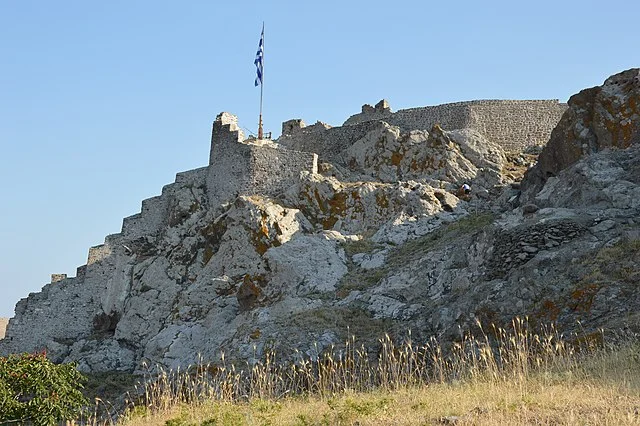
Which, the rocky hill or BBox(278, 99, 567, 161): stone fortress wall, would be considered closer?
the rocky hill

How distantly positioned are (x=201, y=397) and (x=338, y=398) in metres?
2.66

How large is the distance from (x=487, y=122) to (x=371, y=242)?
1128 cm

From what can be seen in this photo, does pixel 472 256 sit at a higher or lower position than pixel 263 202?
lower

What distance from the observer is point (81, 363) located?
939 inches

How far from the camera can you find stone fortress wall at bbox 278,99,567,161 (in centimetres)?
2983

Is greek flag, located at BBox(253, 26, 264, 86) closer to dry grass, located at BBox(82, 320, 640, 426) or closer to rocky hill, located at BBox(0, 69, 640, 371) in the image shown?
rocky hill, located at BBox(0, 69, 640, 371)

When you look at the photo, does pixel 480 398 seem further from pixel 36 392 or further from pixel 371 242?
pixel 371 242

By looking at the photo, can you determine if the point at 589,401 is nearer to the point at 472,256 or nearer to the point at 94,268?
the point at 472,256

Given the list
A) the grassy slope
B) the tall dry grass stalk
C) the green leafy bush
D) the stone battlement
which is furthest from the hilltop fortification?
the green leafy bush

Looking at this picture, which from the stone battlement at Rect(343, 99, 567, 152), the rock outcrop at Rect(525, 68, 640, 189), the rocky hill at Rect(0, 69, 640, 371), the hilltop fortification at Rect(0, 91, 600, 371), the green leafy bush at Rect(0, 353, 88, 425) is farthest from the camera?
the stone battlement at Rect(343, 99, 567, 152)

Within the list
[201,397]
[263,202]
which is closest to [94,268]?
[263,202]

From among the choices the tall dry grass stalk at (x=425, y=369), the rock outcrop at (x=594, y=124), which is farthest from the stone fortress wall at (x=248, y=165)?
the tall dry grass stalk at (x=425, y=369)

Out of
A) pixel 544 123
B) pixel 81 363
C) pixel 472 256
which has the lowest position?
pixel 81 363

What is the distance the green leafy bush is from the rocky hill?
207 centimetres
